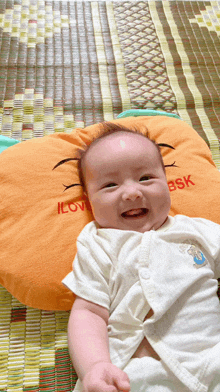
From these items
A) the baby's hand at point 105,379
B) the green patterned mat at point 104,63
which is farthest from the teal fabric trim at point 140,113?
the baby's hand at point 105,379

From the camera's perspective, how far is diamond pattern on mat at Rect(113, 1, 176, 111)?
1302mm

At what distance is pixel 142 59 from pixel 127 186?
0.89 meters

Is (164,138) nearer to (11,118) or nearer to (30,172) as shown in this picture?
(30,172)

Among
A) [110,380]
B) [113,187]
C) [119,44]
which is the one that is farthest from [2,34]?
[110,380]

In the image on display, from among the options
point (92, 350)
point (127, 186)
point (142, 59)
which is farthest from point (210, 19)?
point (92, 350)

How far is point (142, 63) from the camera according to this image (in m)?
1.42

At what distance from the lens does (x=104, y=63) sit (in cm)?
142

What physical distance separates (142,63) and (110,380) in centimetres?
122

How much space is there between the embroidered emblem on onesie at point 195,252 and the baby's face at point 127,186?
0.08m

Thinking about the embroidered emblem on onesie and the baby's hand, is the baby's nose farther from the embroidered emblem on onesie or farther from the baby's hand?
the baby's hand

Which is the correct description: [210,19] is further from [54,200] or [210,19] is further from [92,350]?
[92,350]

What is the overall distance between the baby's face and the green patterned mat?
0.43 meters

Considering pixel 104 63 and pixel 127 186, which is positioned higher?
pixel 104 63

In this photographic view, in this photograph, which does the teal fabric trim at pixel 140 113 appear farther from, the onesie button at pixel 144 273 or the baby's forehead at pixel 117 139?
the onesie button at pixel 144 273
